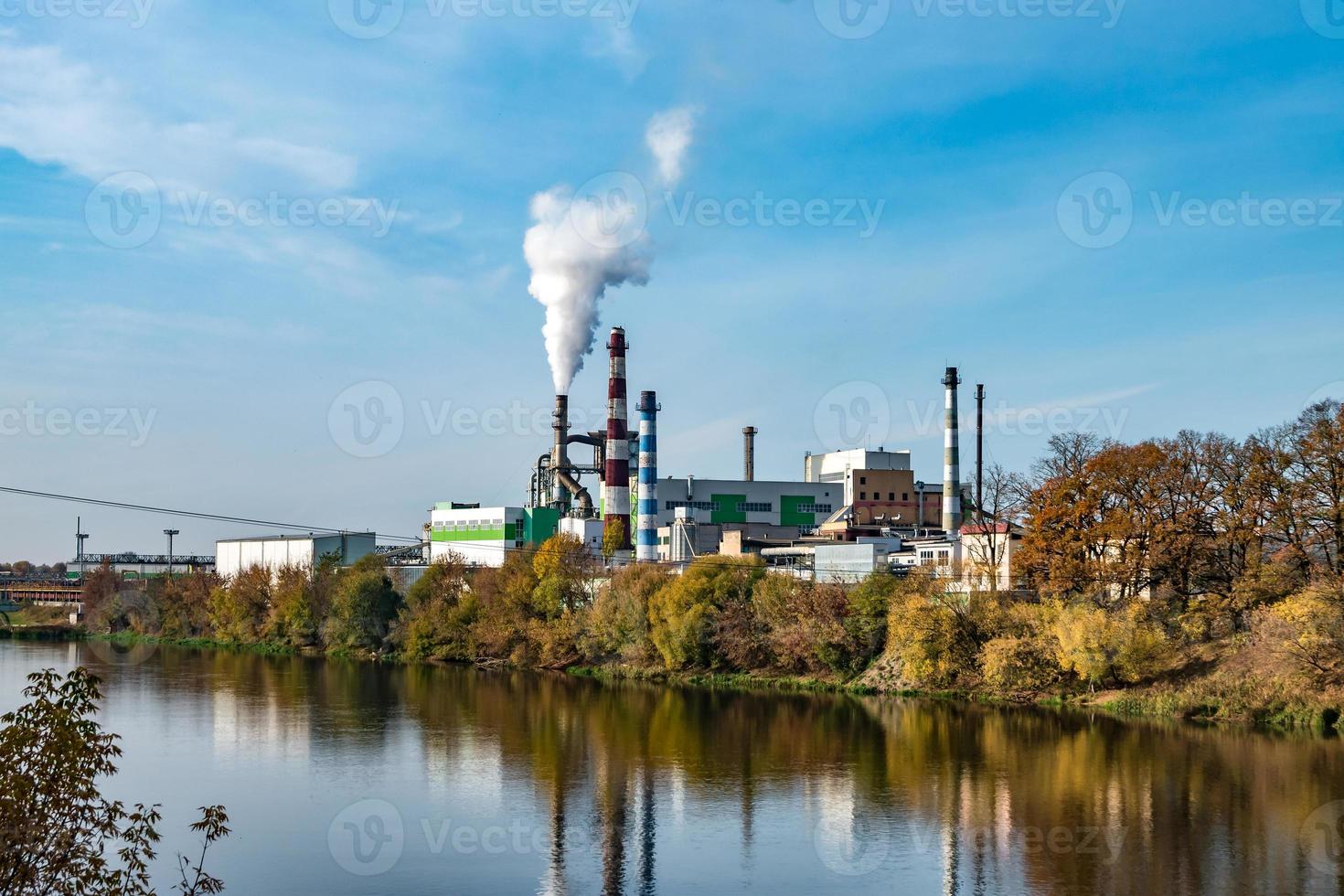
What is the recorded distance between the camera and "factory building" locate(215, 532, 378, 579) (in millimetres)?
84062

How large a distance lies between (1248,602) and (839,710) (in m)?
13.7

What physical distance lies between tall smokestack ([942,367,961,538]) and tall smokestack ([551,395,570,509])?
2808cm

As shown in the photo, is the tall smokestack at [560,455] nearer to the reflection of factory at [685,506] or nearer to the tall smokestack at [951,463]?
the reflection of factory at [685,506]

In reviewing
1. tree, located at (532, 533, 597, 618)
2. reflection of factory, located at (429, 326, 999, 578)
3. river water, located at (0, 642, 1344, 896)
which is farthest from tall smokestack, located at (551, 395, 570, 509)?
river water, located at (0, 642, 1344, 896)

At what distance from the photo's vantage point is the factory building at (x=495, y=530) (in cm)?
7994

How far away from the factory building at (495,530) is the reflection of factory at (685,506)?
9cm

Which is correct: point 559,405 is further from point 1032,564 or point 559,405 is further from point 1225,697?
point 1225,697

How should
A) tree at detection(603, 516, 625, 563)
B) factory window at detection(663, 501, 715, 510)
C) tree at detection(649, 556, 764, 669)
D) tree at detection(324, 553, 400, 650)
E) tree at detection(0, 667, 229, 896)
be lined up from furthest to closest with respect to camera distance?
factory window at detection(663, 501, 715, 510) → tree at detection(603, 516, 625, 563) → tree at detection(324, 553, 400, 650) → tree at detection(649, 556, 764, 669) → tree at detection(0, 667, 229, 896)

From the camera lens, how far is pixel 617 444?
230 feet

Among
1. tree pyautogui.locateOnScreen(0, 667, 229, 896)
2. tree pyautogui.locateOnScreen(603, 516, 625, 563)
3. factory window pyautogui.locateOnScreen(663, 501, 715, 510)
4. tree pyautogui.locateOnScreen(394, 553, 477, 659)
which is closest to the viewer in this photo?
tree pyautogui.locateOnScreen(0, 667, 229, 896)

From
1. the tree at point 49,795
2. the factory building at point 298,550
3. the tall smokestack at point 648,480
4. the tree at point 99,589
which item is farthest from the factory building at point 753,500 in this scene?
the tree at point 49,795

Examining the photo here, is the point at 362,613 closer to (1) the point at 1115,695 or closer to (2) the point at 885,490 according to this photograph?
(2) the point at 885,490

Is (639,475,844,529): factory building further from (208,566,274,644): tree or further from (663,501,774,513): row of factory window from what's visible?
(208,566,274,644): tree

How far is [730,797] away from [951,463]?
41.7 meters
